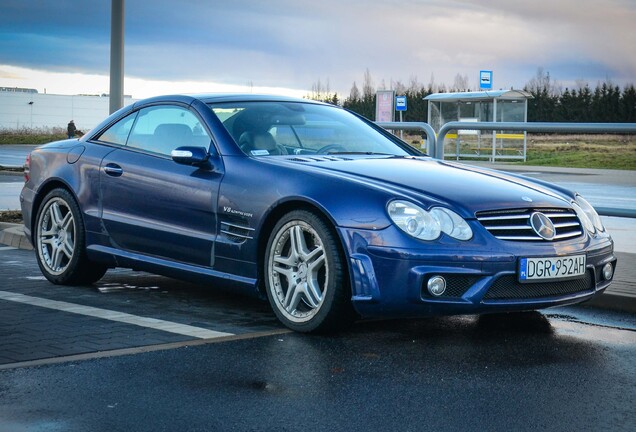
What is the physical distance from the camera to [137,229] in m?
7.27

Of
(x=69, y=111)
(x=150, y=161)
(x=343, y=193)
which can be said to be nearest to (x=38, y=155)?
(x=150, y=161)

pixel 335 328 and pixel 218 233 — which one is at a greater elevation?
pixel 218 233

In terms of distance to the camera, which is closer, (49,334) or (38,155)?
(49,334)

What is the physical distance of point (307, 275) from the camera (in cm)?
607

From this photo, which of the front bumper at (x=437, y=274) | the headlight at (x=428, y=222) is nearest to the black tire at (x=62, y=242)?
the front bumper at (x=437, y=274)

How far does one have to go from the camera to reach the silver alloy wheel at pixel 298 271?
19.8 ft

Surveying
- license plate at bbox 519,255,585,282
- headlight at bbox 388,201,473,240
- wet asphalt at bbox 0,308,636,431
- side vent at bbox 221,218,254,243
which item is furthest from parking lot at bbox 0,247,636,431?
headlight at bbox 388,201,473,240

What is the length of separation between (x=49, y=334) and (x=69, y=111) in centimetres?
8646

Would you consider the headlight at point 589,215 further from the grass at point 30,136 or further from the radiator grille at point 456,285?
the grass at point 30,136

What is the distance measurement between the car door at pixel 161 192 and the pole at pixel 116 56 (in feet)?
13.1

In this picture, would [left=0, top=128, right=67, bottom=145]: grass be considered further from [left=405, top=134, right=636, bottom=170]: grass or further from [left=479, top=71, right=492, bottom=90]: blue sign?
[left=405, top=134, right=636, bottom=170]: grass

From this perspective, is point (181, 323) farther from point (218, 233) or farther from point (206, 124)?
point (206, 124)

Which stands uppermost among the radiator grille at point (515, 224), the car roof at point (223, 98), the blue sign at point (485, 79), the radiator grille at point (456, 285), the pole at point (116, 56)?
the blue sign at point (485, 79)

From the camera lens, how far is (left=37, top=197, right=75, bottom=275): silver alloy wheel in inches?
314
